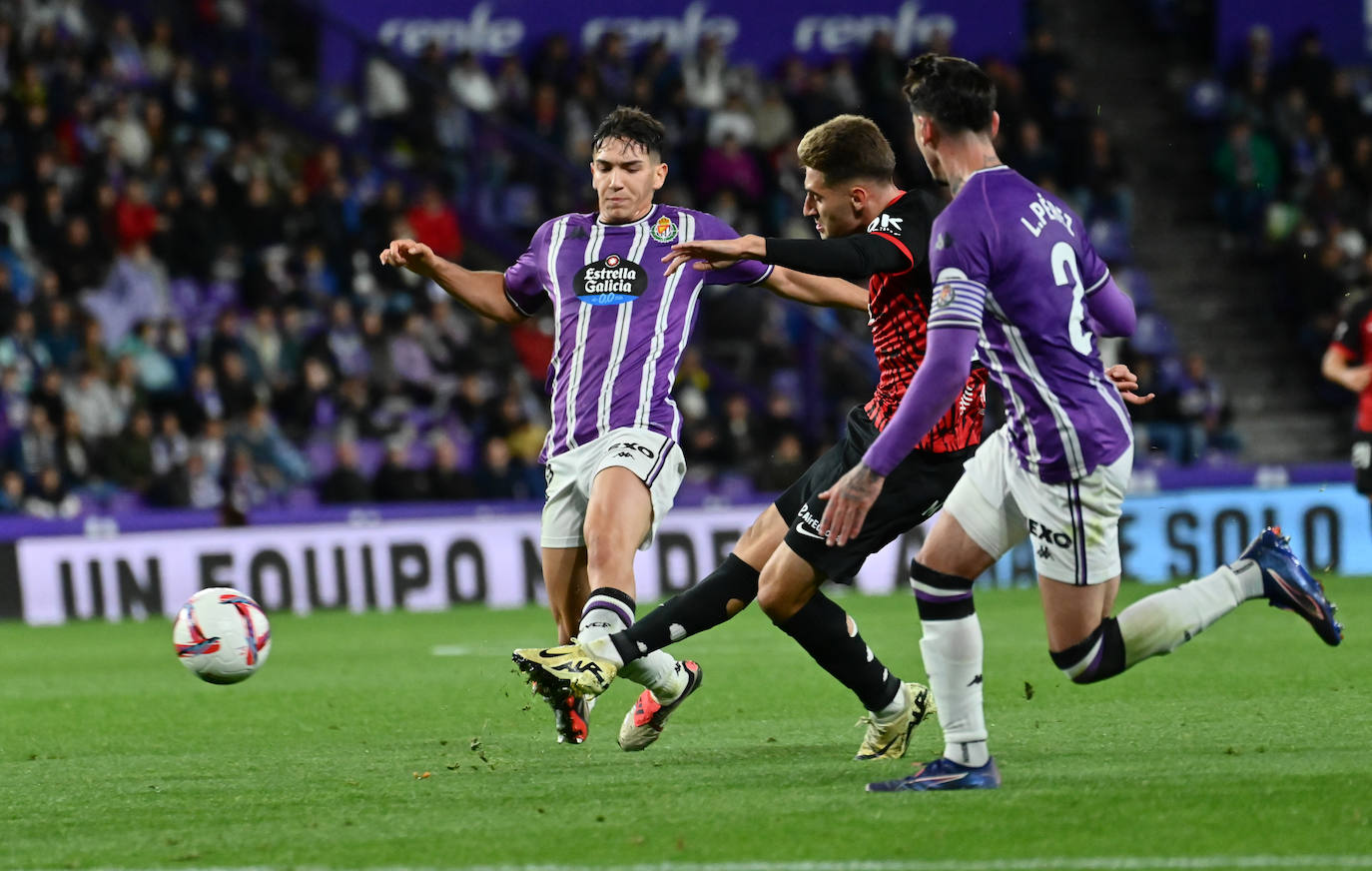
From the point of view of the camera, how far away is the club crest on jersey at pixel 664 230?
713cm

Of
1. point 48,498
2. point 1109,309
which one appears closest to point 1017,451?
point 1109,309

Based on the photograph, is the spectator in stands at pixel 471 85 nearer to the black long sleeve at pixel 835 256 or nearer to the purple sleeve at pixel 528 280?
the purple sleeve at pixel 528 280

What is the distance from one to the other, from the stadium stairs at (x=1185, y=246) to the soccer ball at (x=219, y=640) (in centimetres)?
1418

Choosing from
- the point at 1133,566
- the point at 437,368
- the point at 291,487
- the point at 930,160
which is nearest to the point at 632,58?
the point at 437,368

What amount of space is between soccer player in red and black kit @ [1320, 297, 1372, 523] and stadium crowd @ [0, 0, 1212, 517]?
4.40 metres

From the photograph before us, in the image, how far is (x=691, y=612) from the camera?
21.6 feet

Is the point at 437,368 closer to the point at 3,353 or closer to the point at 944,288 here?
the point at 3,353

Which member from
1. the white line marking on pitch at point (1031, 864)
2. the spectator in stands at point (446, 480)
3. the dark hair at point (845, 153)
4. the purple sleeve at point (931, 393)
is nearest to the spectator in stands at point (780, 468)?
the spectator in stands at point (446, 480)

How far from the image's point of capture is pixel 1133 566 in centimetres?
1566

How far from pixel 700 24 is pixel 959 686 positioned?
17743 mm

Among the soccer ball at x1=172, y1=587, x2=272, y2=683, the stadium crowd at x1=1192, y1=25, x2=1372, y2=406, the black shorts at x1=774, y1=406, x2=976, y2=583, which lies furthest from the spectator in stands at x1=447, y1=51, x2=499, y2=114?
the black shorts at x1=774, y1=406, x2=976, y2=583

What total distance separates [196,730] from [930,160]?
414 centimetres

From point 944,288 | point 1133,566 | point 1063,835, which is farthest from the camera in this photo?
point 1133,566

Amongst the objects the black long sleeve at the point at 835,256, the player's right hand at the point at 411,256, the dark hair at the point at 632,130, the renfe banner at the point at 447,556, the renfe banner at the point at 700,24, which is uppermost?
the renfe banner at the point at 700,24
